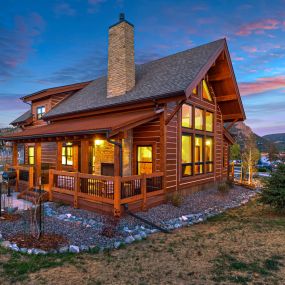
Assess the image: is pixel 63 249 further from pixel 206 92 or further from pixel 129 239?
pixel 206 92

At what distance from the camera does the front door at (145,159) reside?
10.6 metres

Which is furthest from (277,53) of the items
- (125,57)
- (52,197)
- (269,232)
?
(52,197)

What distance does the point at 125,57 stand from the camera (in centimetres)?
1197

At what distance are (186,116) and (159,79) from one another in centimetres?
232

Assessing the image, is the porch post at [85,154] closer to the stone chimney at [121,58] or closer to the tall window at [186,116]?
the stone chimney at [121,58]

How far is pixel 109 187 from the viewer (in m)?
8.38

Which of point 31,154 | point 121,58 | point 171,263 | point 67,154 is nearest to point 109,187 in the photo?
point 171,263

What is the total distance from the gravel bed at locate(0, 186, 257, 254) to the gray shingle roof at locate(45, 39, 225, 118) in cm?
479

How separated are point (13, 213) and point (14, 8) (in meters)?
15.4

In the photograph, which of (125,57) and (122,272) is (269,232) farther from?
(125,57)

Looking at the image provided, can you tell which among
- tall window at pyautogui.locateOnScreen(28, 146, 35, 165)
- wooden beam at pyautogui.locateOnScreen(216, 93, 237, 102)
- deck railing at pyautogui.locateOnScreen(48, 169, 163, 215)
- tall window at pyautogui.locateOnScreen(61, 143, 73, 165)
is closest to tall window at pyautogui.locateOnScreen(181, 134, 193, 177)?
deck railing at pyautogui.locateOnScreen(48, 169, 163, 215)

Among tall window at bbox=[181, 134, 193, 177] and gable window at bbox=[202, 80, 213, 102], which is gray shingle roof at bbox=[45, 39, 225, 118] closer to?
gable window at bbox=[202, 80, 213, 102]

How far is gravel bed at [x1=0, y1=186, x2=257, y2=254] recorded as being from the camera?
5.93 m

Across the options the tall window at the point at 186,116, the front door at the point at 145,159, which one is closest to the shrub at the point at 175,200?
the front door at the point at 145,159
